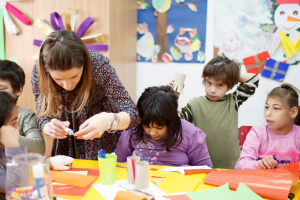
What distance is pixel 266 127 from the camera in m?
1.37

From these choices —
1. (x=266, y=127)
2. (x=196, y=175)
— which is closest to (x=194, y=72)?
(x=266, y=127)

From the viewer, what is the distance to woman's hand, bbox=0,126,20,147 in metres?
0.86

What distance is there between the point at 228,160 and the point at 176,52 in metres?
1.19

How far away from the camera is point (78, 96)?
124 centimetres

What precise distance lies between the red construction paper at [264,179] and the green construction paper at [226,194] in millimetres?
28

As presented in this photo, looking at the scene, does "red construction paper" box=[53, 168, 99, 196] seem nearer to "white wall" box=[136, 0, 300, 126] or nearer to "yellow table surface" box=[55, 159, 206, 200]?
"yellow table surface" box=[55, 159, 206, 200]

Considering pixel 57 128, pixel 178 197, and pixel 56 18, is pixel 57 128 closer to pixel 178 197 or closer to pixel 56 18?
pixel 178 197

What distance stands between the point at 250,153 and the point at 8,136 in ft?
3.76

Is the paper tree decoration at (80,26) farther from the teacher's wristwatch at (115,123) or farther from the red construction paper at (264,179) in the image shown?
the red construction paper at (264,179)

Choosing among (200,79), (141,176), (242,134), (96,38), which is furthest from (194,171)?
(200,79)

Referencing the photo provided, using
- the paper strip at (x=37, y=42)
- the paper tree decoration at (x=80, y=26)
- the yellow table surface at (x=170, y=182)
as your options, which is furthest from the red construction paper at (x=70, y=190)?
the paper strip at (x=37, y=42)

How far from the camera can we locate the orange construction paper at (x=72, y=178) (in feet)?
3.18

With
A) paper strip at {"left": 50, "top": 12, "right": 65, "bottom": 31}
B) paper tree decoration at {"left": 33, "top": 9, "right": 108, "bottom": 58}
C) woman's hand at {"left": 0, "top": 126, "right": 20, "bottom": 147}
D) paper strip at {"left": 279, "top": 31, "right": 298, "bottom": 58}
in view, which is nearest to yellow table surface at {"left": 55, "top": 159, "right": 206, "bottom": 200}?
woman's hand at {"left": 0, "top": 126, "right": 20, "bottom": 147}

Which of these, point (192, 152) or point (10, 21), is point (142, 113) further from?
point (10, 21)
